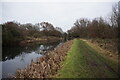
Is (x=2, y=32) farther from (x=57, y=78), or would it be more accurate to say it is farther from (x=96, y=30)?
(x=57, y=78)

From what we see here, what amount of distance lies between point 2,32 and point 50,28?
167 ft

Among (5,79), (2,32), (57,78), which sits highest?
(2,32)

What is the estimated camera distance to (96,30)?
36.2m

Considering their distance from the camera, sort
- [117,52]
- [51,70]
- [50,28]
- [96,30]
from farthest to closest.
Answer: [50,28] → [96,30] → [117,52] → [51,70]

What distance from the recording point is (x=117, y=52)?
14156 millimetres

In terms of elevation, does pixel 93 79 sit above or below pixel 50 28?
below

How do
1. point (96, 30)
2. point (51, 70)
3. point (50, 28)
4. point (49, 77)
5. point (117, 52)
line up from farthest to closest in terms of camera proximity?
point (50, 28)
point (96, 30)
point (117, 52)
point (51, 70)
point (49, 77)

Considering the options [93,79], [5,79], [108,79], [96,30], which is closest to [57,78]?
[93,79]

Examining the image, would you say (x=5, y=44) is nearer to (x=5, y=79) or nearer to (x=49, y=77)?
(x=5, y=79)

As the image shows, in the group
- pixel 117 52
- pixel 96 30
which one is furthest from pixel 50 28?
pixel 117 52

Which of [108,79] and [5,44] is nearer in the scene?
[108,79]

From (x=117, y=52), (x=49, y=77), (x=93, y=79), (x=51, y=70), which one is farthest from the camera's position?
(x=117, y=52)

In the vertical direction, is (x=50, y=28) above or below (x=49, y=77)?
above

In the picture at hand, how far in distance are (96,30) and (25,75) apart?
30.4 metres
